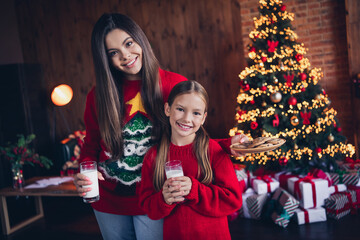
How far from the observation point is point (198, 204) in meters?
1.23

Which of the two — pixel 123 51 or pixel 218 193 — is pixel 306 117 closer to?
pixel 218 193

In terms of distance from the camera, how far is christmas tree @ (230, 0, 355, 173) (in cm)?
307

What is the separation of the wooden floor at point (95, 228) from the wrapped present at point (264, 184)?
303 millimetres

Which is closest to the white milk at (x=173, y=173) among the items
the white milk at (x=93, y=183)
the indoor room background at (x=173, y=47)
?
the white milk at (x=93, y=183)

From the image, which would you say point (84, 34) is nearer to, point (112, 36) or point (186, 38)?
point (186, 38)

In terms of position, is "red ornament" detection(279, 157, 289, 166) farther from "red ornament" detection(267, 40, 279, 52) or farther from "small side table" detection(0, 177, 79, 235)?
"small side table" detection(0, 177, 79, 235)

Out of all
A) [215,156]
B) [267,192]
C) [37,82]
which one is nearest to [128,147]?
[215,156]

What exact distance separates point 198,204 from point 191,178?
0.11m

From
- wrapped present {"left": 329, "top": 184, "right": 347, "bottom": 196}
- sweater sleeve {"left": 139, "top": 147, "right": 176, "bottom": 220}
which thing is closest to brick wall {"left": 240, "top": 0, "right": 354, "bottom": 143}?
wrapped present {"left": 329, "top": 184, "right": 347, "bottom": 196}

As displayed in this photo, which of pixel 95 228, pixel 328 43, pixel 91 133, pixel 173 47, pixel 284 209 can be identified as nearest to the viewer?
pixel 91 133

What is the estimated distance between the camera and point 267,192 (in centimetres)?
313

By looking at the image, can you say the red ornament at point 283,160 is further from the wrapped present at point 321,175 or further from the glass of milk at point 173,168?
the glass of milk at point 173,168

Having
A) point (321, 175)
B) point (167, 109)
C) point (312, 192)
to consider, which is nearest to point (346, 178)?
point (321, 175)

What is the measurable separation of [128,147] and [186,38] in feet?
10.0
